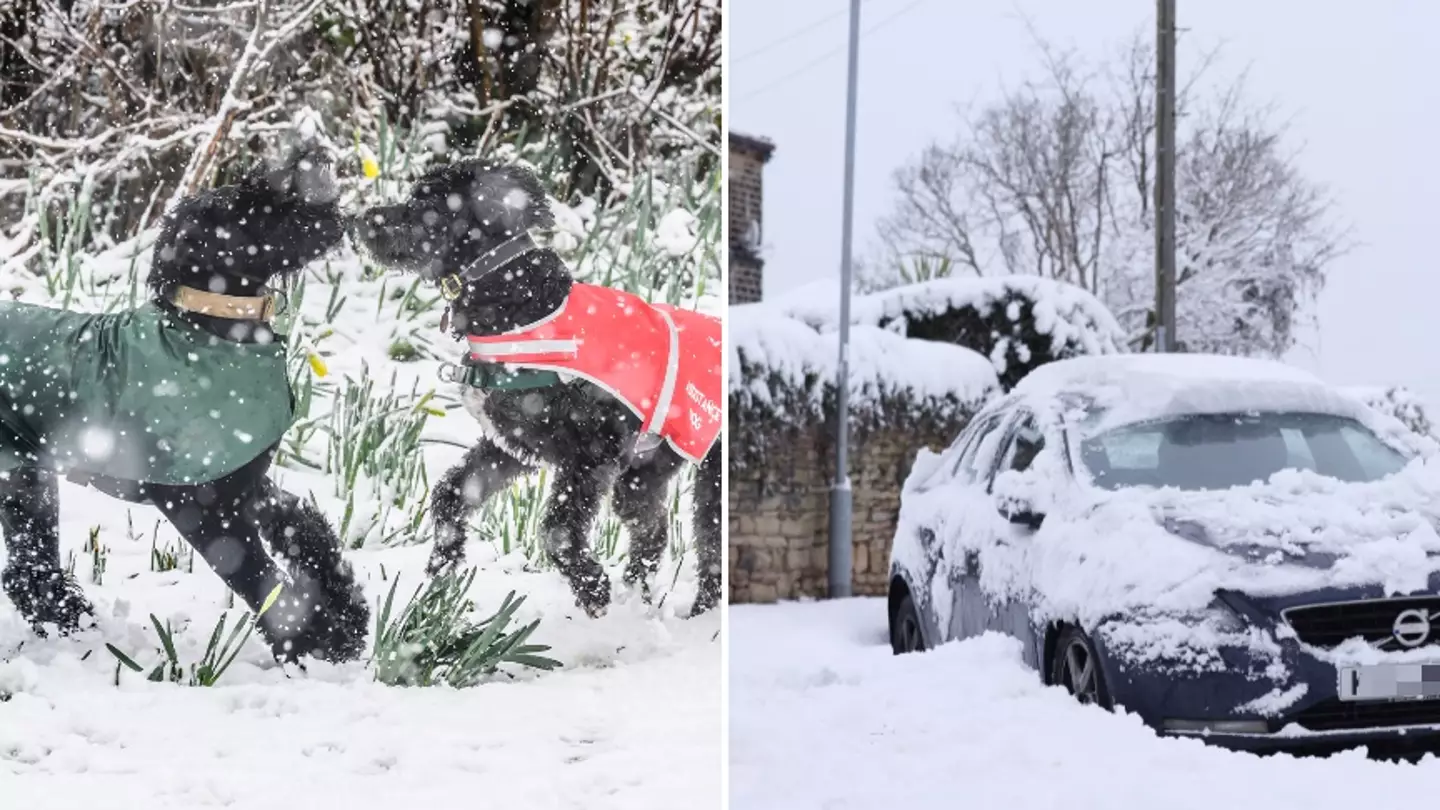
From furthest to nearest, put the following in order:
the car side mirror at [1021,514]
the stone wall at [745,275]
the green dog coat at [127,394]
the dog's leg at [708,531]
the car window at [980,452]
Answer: the stone wall at [745,275] < the car window at [980,452] < the car side mirror at [1021,514] < the dog's leg at [708,531] < the green dog coat at [127,394]

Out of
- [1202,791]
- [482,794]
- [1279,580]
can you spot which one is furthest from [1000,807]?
[482,794]

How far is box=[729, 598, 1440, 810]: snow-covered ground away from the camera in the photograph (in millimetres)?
2234

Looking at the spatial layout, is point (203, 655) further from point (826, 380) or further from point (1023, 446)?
point (826, 380)

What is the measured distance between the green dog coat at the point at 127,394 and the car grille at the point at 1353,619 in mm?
1795

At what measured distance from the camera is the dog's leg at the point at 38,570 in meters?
2.31

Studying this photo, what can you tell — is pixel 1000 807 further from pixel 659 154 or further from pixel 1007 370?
pixel 1007 370

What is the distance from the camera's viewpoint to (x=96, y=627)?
2.31 metres

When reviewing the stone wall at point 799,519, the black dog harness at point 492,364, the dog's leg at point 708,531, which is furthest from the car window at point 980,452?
the stone wall at point 799,519

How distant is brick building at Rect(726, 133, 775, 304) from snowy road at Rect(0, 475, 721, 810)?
2169 millimetres

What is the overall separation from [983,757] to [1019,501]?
0.69m

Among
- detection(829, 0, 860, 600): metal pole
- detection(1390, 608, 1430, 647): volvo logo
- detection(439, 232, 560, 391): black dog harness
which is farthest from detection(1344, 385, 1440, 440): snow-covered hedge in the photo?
detection(439, 232, 560, 391): black dog harness

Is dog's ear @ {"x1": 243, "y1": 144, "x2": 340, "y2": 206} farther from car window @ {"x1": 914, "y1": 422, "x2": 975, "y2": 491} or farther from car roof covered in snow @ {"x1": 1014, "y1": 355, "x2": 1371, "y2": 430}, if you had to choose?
car window @ {"x1": 914, "y1": 422, "x2": 975, "y2": 491}

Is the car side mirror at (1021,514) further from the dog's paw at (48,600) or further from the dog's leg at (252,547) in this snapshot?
the dog's paw at (48,600)

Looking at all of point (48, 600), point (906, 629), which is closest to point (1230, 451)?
point (906, 629)
